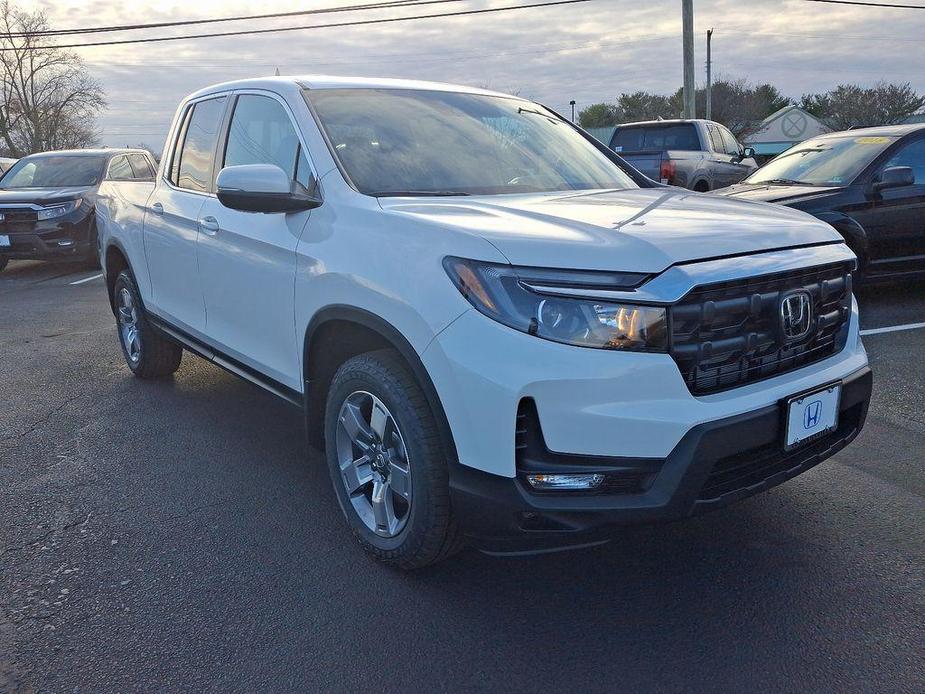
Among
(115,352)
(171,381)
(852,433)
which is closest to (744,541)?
(852,433)

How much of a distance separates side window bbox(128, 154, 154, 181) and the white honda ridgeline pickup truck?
10.1 metres

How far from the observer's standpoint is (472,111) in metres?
4.02

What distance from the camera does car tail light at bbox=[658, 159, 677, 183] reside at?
12078 mm

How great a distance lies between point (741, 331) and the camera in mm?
2605

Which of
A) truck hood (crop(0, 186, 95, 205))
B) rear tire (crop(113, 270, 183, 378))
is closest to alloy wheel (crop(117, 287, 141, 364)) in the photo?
rear tire (crop(113, 270, 183, 378))

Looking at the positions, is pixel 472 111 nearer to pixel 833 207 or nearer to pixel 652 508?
pixel 652 508

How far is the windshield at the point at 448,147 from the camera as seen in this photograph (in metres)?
3.41

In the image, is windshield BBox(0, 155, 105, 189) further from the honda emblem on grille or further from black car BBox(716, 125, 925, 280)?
the honda emblem on grille

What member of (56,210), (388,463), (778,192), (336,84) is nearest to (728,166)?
(778,192)

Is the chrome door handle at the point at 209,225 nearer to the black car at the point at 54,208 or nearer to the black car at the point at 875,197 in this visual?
the black car at the point at 875,197

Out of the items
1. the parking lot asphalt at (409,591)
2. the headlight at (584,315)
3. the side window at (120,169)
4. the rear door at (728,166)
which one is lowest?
the parking lot asphalt at (409,591)

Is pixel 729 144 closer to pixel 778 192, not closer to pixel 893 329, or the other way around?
pixel 778 192

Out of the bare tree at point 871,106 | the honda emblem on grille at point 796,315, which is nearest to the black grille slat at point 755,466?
the honda emblem on grille at point 796,315

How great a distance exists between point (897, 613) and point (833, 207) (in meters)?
5.15
